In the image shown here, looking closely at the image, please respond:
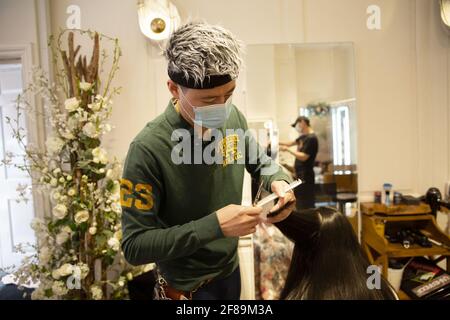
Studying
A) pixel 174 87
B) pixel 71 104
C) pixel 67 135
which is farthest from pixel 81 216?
pixel 174 87

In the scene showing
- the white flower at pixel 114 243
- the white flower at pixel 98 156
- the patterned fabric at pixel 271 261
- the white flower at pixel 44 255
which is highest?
the white flower at pixel 98 156

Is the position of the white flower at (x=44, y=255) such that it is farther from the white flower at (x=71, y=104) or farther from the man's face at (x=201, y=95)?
the man's face at (x=201, y=95)

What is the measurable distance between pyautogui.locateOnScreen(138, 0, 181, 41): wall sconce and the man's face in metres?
0.55

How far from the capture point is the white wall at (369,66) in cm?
133

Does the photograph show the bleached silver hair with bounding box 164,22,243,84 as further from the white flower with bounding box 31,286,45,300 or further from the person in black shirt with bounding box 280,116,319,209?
the white flower with bounding box 31,286,45,300

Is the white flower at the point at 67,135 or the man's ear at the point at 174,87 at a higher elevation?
the man's ear at the point at 174,87

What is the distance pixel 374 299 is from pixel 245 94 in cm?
95

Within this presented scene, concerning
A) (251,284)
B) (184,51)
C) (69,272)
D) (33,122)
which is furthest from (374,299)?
(33,122)

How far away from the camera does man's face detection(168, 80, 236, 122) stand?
0.80m

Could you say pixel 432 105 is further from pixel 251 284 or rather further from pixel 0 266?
pixel 0 266

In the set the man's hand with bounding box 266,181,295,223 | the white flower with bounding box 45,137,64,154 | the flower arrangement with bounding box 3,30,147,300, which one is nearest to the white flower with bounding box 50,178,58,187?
the flower arrangement with bounding box 3,30,147,300

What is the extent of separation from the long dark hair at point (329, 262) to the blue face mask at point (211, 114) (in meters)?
0.36

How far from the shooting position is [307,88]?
5.42 feet

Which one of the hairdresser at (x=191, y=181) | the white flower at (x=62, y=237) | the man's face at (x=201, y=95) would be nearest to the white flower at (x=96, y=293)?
the white flower at (x=62, y=237)
